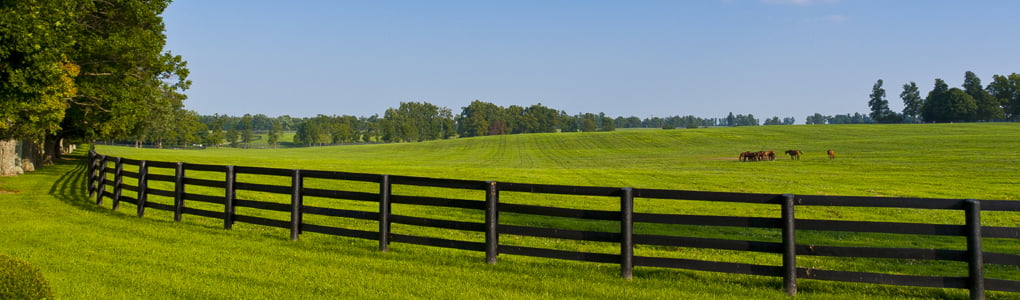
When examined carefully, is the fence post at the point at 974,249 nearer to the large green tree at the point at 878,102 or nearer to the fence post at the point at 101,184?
the fence post at the point at 101,184

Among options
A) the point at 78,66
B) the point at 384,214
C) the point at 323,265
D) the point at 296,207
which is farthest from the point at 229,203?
the point at 78,66

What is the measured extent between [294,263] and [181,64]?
27292mm

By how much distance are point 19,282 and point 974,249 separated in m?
9.65

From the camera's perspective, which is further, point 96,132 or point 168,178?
point 96,132

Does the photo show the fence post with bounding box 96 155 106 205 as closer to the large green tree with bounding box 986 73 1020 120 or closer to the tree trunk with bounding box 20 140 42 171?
the tree trunk with bounding box 20 140 42 171

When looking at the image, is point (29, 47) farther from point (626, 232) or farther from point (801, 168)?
point (801, 168)

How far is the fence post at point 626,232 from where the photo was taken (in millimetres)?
8562

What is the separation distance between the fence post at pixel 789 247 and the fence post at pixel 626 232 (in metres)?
1.89

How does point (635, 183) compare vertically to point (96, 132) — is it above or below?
below

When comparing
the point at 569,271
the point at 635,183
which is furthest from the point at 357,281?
the point at 635,183

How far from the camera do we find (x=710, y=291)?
26.6 ft

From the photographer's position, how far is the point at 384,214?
10602 millimetres

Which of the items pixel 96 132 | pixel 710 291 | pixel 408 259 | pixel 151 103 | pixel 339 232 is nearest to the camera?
pixel 710 291

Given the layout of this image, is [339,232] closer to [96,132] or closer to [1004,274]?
[1004,274]
